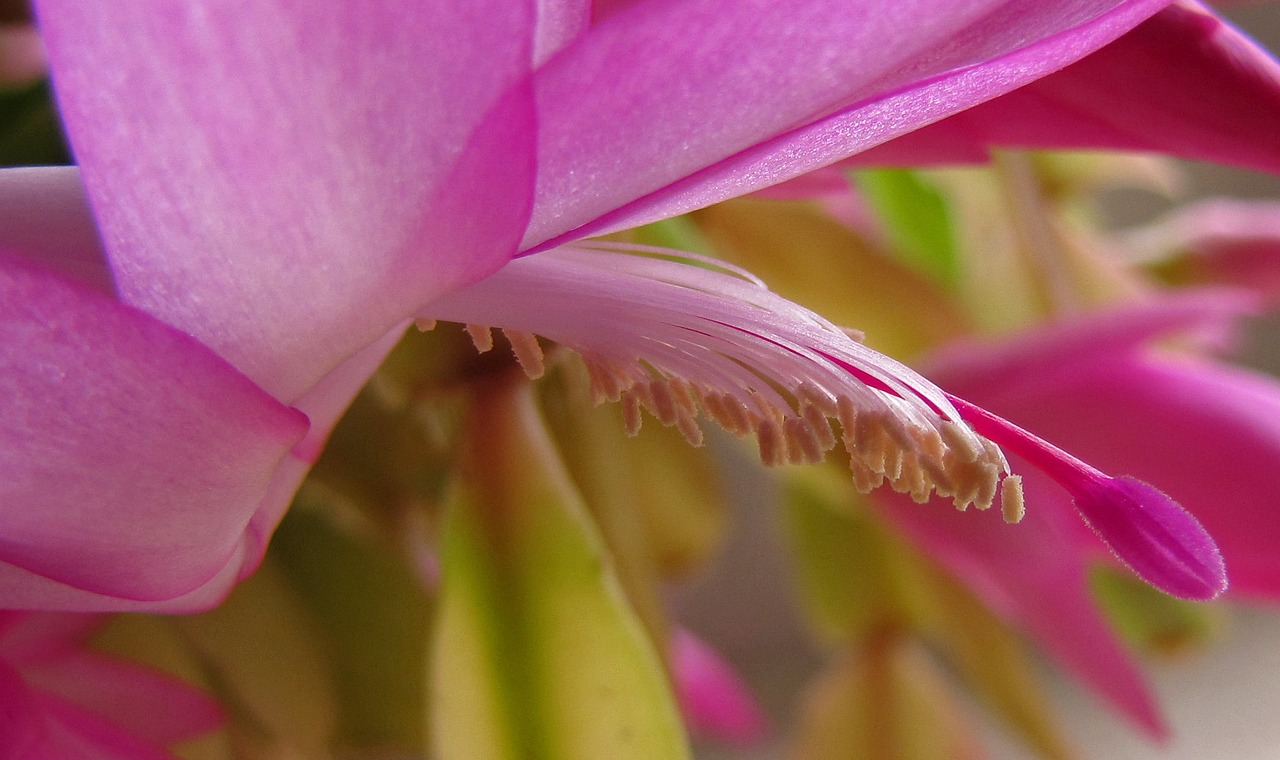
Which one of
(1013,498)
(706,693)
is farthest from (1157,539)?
(706,693)

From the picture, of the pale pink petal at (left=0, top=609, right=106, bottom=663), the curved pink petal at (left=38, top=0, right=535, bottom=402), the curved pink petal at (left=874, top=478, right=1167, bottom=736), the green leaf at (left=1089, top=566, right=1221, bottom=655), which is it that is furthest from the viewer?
the green leaf at (left=1089, top=566, right=1221, bottom=655)

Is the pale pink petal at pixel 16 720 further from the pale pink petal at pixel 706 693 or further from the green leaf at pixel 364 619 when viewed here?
the pale pink petal at pixel 706 693

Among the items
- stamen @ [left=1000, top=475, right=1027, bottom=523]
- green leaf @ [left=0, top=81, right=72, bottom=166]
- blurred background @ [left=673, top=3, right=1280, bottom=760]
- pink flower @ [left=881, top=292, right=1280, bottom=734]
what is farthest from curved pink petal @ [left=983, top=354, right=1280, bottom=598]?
blurred background @ [left=673, top=3, right=1280, bottom=760]

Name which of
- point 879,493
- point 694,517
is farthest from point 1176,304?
point 694,517

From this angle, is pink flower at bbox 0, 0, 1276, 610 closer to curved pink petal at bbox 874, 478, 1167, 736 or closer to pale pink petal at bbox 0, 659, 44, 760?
pale pink petal at bbox 0, 659, 44, 760

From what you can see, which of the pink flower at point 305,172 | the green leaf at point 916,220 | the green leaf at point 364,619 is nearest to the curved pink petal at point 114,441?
the pink flower at point 305,172

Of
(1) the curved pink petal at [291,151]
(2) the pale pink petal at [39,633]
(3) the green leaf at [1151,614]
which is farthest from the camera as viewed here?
(3) the green leaf at [1151,614]

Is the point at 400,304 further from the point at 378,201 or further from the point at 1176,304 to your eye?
the point at 1176,304
